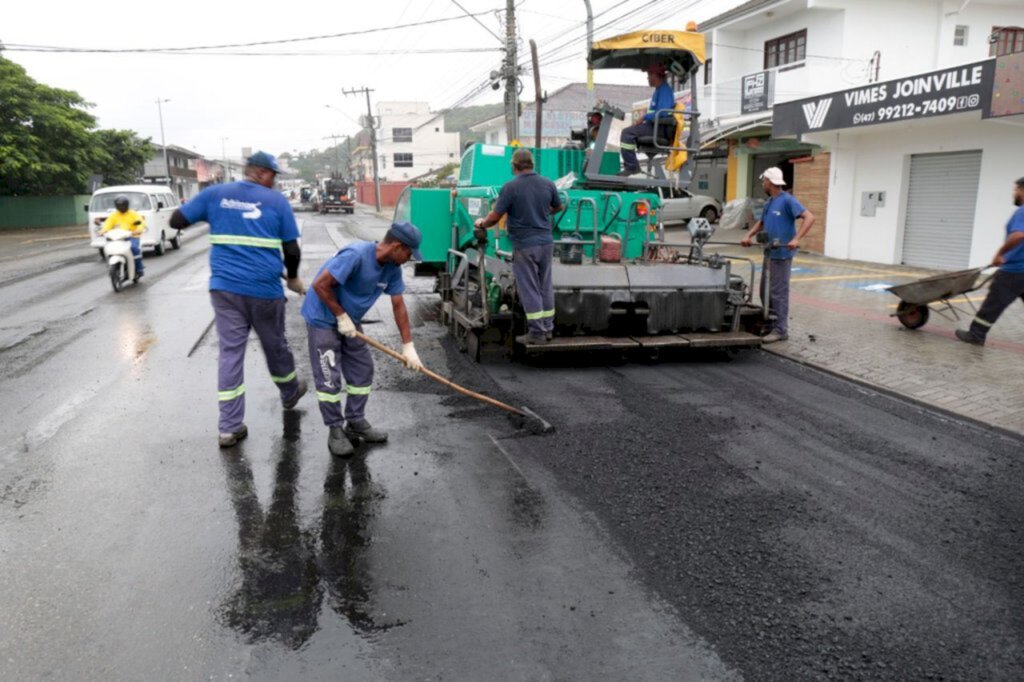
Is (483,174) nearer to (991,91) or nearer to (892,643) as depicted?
(892,643)

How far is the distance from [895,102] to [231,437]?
13.8m

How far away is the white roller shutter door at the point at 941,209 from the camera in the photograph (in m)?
14.0

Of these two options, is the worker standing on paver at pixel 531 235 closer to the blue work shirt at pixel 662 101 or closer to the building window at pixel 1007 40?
the blue work shirt at pixel 662 101

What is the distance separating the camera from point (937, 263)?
14.9m

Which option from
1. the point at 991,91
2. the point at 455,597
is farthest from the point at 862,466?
the point at 991,91

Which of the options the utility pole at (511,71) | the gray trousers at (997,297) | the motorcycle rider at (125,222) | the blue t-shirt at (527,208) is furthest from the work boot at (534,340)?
the utility pole at (511,71)

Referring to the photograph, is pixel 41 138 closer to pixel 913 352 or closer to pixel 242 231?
pixel 242 231

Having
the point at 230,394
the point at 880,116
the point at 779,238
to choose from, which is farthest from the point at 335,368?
the point at 880,116

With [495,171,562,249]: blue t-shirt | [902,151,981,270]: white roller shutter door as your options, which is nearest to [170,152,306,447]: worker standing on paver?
[495,171,562,249]: blue t-shirt

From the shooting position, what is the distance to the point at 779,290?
8.22 meters

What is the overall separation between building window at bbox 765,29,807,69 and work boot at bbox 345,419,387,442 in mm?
19936

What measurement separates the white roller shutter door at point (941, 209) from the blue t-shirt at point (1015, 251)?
7.54m

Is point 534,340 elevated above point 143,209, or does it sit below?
below

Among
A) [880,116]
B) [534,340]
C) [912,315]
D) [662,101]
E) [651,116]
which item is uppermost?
[880,116]
